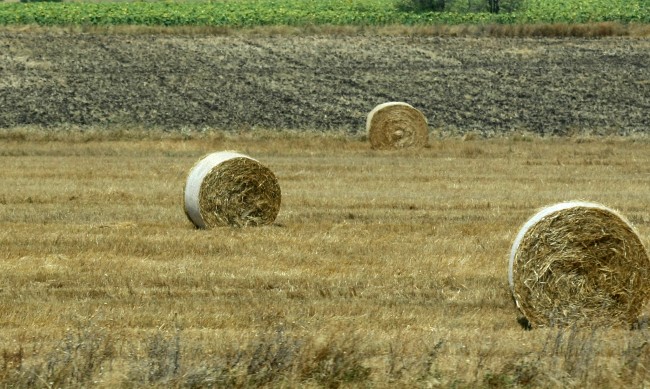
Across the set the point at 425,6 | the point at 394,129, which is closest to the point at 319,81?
the point at 394,129

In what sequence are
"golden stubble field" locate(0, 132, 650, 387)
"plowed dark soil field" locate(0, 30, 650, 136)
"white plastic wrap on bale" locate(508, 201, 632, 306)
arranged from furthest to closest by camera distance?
"plowed dark soil field" locate(0, 30, 650, 136), "white plastic wrap on bale" locate(508, 201, 632, 306), "golden stubble field" locate(0, 132, 650, 387)

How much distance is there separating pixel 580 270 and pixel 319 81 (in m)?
27.8

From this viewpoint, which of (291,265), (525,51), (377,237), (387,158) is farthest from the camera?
(525,51)

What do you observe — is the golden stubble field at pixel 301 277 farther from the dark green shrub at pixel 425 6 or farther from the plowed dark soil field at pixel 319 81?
the dark green shrub at pixel 425 6

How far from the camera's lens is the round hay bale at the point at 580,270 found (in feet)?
34.1

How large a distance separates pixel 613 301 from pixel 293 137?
19751 mm

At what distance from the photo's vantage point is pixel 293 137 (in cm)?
2977

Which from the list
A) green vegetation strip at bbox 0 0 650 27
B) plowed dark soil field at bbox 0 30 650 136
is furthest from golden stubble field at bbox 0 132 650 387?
green vegetation strip at bbox 0 0 650 27

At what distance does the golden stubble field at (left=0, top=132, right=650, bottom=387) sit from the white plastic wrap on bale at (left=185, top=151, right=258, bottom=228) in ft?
1.50

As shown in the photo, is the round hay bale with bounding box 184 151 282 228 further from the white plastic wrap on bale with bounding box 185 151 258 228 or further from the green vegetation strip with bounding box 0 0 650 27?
the green vegetation strip with bounding box 0 0 650 27

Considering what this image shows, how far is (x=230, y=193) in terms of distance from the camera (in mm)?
16406

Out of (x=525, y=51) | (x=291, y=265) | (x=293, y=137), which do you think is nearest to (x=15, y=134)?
(x=293, y=137)

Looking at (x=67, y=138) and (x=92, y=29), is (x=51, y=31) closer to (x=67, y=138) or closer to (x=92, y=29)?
(x=92, y=29)

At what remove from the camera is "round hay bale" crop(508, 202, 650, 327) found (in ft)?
34.1
